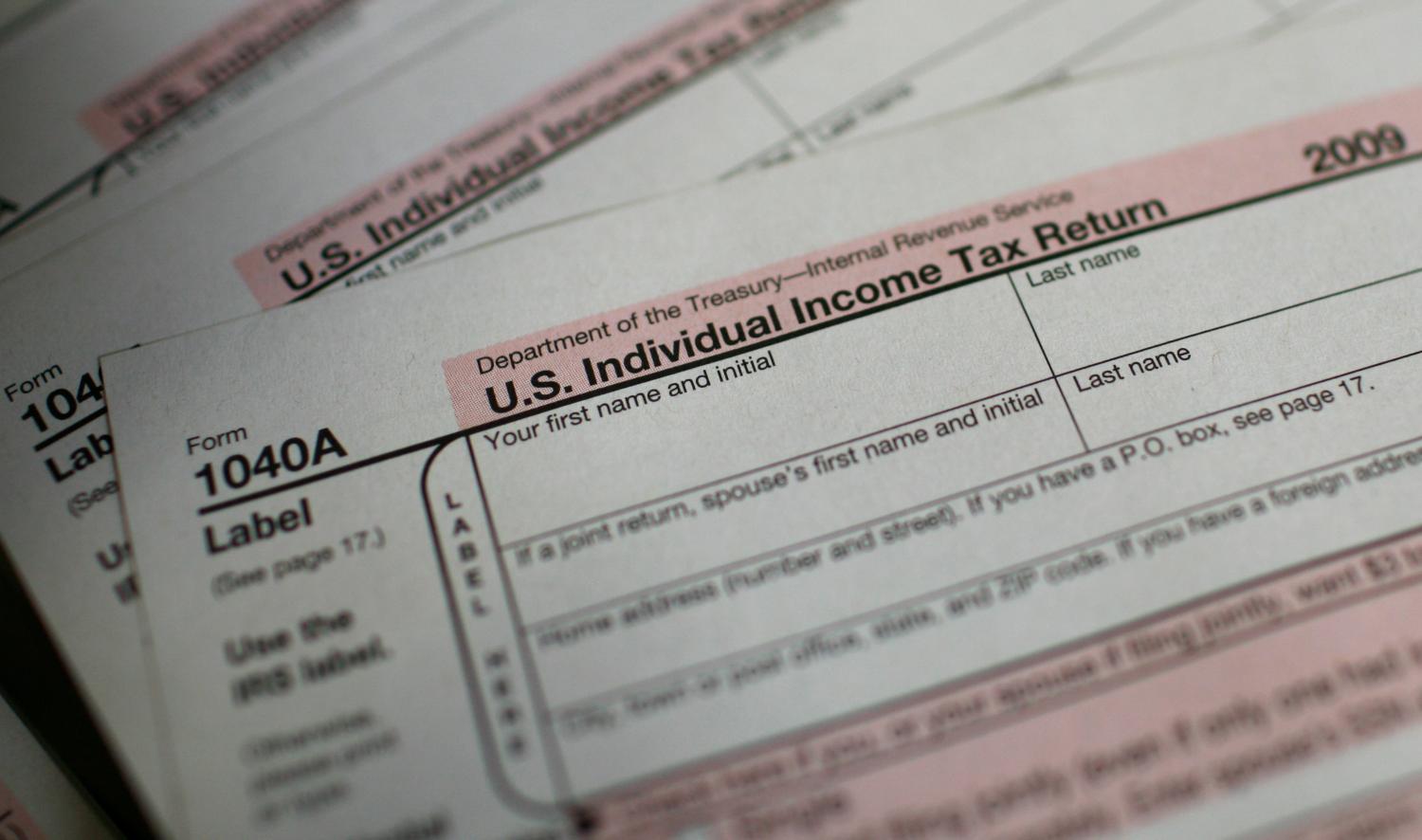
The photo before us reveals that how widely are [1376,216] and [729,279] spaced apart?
0.27 metres

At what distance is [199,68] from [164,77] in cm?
2

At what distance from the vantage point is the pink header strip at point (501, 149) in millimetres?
407

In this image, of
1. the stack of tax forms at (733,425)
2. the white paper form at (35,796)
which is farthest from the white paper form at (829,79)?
the white paper form at (35,796)

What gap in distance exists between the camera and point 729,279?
15.1 inches

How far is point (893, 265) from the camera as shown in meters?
0.38

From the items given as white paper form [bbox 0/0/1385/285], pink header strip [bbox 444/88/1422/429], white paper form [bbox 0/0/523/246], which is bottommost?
pink header strip [bbox 444/88/1422/429]

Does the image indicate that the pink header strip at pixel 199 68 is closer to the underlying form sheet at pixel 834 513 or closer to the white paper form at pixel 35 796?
the underlying form sheet at pixel 834 513

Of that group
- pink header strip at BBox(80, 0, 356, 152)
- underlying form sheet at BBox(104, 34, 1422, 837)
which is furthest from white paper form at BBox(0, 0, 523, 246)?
underlying form sheet at BBox(104, 34, 1422, 837)

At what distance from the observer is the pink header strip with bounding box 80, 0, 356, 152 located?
0.46m

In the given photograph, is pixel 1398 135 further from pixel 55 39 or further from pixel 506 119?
pixel 55 39

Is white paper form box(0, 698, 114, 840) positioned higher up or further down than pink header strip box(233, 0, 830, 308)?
further down

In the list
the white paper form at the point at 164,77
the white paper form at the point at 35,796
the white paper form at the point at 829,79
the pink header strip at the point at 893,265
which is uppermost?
the white paper form at the point at 164,77

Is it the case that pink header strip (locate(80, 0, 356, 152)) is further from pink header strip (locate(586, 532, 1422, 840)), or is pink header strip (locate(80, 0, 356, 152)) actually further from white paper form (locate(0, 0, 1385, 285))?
pink header strip (locate(586, 532, 1422, 840))

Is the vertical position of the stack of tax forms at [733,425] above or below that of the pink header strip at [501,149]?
below
